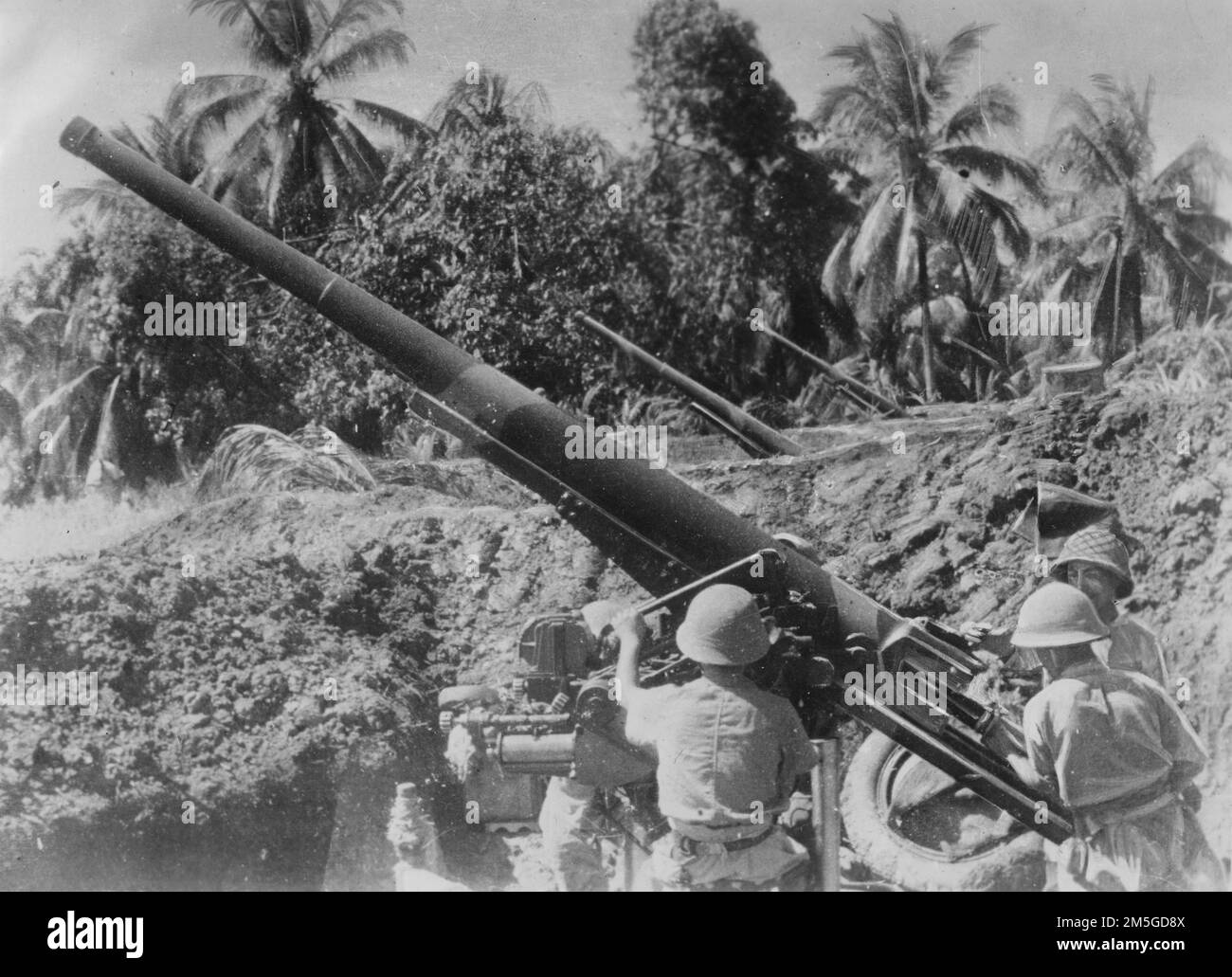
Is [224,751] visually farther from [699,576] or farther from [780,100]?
[780,100]

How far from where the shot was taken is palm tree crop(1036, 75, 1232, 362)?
20.7ft

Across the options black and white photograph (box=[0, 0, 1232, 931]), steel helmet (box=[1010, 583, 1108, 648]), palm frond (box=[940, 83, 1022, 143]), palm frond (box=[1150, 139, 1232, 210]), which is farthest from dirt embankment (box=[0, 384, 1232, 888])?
palm frond (box=[940, 83, 1022, 143])

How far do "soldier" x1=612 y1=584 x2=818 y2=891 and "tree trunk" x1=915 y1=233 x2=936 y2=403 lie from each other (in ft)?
7.47

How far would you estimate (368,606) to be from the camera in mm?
6348

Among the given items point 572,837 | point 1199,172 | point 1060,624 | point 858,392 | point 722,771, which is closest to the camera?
point 722,771

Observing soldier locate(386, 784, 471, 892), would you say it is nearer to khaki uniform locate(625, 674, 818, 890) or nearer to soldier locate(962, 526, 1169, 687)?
khaki uniform locate(625, 674, 818, 890)

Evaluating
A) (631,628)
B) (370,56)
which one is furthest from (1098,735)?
(370,56)

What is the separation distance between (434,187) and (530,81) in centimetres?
74

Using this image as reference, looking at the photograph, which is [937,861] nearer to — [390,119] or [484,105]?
[484,105]

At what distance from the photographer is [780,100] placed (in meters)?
6.39

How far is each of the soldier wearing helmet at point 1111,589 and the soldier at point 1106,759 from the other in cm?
45

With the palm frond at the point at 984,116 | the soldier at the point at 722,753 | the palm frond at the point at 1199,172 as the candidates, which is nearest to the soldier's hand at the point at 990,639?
the soldier at the point at 722,753

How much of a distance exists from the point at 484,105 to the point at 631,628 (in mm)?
2986
